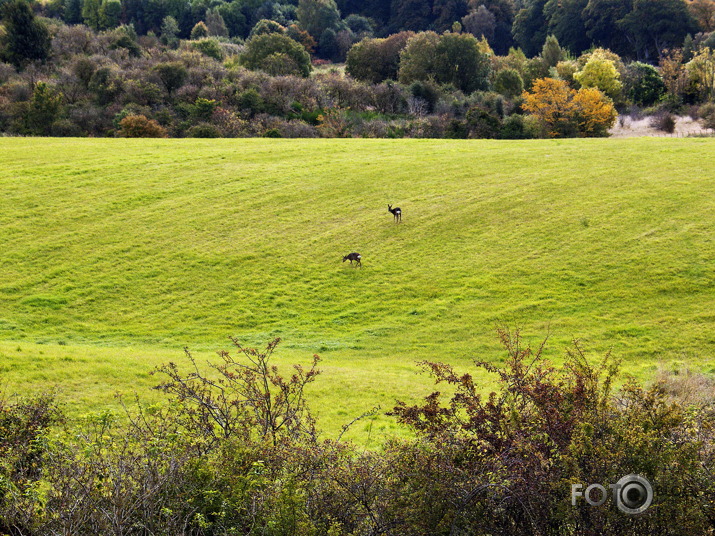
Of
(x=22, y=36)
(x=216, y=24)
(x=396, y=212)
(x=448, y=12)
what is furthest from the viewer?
(x=448, y=12)

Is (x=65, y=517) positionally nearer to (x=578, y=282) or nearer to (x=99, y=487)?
(x=99, y=487)

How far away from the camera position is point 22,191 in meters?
35.6

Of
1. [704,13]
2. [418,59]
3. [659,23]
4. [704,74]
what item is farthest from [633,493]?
[704,13]

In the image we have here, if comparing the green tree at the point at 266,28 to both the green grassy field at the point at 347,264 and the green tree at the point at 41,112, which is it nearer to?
the green tree at the point at 41,112

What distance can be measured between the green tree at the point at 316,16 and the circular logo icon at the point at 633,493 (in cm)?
12428

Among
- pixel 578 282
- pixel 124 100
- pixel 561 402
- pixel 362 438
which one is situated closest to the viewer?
pixel 561 402

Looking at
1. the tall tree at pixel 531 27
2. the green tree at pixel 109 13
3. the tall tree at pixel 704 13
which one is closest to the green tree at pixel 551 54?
the tall tree at pixel 704 13

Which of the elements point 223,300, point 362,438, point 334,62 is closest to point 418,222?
point 223,300

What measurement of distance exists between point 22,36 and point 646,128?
69.1 metres

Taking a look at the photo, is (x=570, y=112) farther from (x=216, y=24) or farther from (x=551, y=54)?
A: (x=216, y=24)

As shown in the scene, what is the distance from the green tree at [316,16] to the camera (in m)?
124

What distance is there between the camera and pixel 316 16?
12381cm

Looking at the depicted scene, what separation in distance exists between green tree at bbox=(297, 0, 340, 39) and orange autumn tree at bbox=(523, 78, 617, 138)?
7404cm

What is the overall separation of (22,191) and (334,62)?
302 feet
